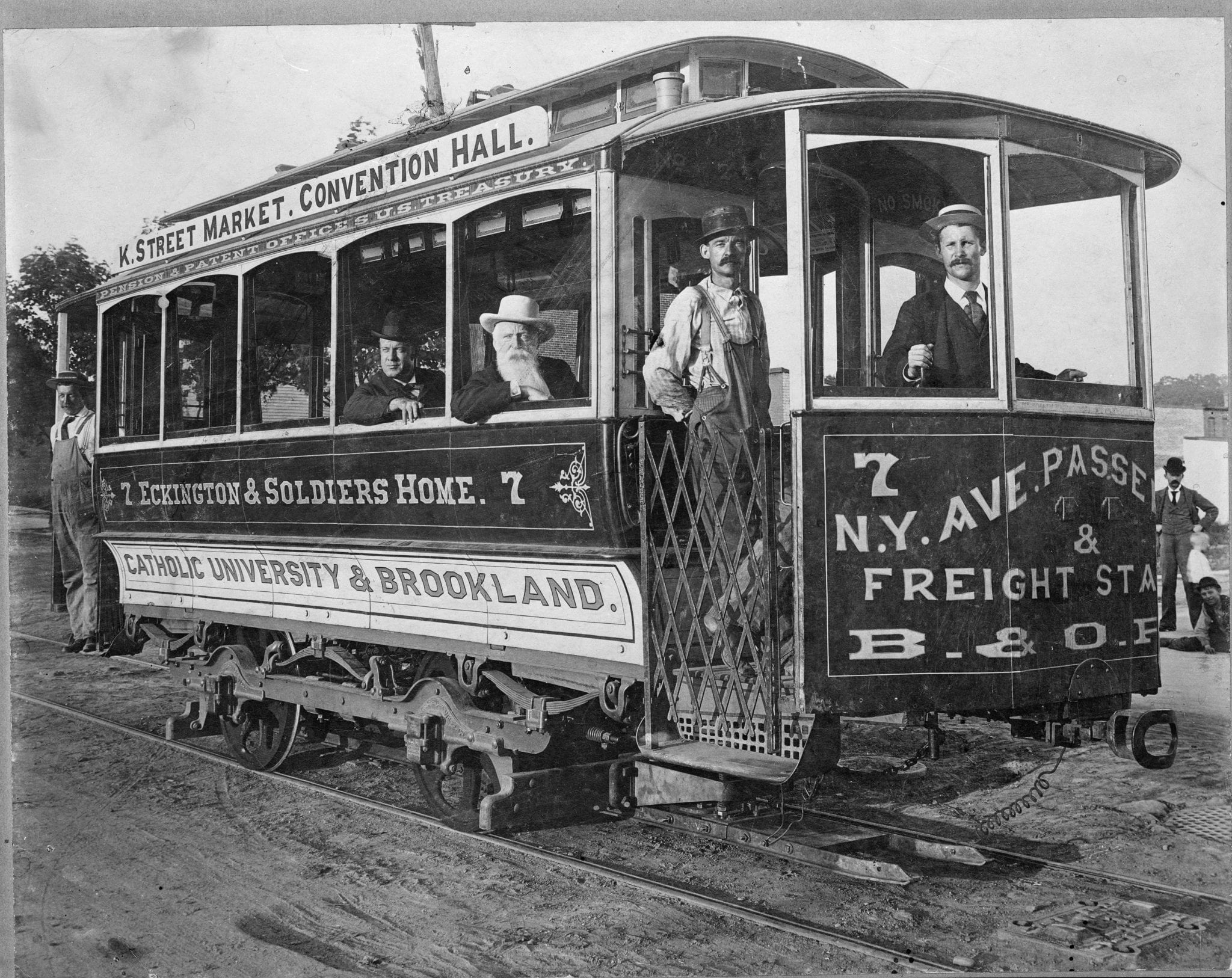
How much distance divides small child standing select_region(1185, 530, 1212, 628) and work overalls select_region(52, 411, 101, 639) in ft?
21.3

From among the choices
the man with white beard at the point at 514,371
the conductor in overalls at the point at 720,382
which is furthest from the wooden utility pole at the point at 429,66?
the conductor in overalls at the point at 720,382

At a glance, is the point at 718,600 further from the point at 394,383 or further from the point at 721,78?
the point at 721,78

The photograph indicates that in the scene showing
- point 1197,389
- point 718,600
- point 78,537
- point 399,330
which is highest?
point 399,330

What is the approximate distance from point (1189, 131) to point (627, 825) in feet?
13.8

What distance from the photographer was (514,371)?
17.3ft

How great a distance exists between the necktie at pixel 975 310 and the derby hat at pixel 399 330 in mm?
2720

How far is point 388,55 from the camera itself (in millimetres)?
5180

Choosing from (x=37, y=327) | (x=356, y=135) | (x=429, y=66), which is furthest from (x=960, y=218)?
(x=37, y=327)

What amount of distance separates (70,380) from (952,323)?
214 inches

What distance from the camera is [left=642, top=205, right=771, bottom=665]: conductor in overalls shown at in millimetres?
4633

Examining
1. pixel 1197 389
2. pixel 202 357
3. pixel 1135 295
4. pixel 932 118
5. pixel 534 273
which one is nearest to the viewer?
pixel 932 118

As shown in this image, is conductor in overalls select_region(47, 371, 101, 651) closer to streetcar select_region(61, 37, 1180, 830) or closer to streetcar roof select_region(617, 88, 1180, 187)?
streetcar select_region(61, 37, 1180, 830)

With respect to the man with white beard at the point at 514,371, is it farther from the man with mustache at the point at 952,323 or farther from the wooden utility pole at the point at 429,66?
the man with mustache at the point at 952,323

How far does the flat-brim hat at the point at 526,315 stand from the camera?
5.33 m
